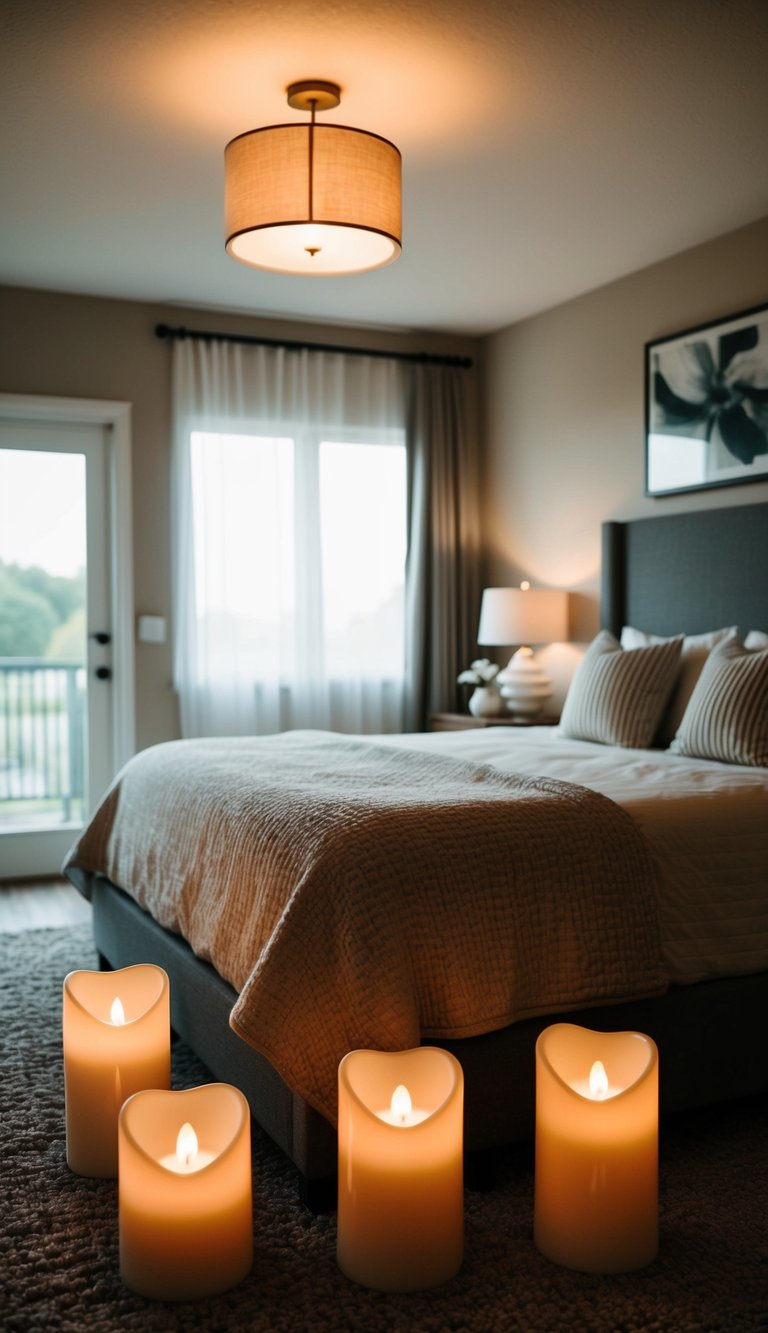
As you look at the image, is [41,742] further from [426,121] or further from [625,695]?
[426,121]

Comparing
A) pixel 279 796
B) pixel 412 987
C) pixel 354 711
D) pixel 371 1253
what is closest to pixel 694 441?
pixel 354 711

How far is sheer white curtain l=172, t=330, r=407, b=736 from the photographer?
503 cm

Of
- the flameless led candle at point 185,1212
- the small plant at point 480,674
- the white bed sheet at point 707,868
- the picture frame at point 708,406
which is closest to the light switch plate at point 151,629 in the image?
the small plant at point 480,674

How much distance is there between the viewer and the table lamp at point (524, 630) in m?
4.76

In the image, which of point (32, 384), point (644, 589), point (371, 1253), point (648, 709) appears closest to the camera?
point (371, 1253)

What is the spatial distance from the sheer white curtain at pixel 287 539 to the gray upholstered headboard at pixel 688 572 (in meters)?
1.29

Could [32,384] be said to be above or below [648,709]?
above

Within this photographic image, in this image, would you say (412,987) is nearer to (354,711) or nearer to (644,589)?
(644,589)

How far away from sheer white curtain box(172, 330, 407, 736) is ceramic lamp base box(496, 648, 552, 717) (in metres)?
0.74


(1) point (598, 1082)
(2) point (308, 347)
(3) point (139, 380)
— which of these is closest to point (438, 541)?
(2) point (308, 347)

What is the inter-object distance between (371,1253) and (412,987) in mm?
411

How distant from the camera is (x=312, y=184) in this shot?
2.71 metres

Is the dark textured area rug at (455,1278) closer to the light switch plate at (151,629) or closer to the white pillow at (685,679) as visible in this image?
the white pillow at (685,679)

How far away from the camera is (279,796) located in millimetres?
2387
